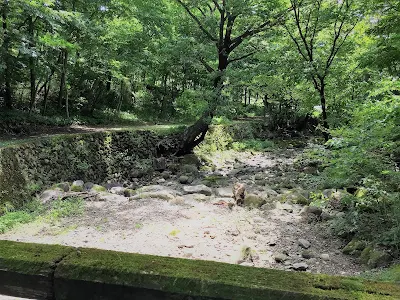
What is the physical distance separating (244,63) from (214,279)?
46.1 ft

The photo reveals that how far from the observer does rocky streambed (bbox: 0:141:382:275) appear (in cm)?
537

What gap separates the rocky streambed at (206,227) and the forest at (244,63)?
72 centimetres

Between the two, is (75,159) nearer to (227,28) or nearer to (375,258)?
(227,28)

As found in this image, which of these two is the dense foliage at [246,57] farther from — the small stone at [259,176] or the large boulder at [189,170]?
the small stone at [259,176]

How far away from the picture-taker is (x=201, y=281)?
54.6 inches

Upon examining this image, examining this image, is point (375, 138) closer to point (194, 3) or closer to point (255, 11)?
point (255, 11)

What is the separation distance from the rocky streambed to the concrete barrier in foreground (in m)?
3.79

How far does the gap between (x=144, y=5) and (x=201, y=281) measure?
15607mm

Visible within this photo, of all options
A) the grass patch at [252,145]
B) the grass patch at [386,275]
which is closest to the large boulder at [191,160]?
the grass patch at [252,145]

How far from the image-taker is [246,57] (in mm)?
13914

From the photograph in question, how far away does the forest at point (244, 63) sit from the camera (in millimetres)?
5418

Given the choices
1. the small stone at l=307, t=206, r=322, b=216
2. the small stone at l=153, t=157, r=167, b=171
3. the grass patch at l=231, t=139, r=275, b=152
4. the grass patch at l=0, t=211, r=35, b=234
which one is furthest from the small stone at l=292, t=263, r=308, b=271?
the grass patch at l=231, t=139, r=275, b=152

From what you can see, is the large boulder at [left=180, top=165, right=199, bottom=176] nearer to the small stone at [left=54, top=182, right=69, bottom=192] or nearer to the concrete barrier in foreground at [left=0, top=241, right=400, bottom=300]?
the small stone at [left=54, top=182, right=69, bottom=192]

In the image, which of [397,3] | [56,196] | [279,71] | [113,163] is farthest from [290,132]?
[56,196]
